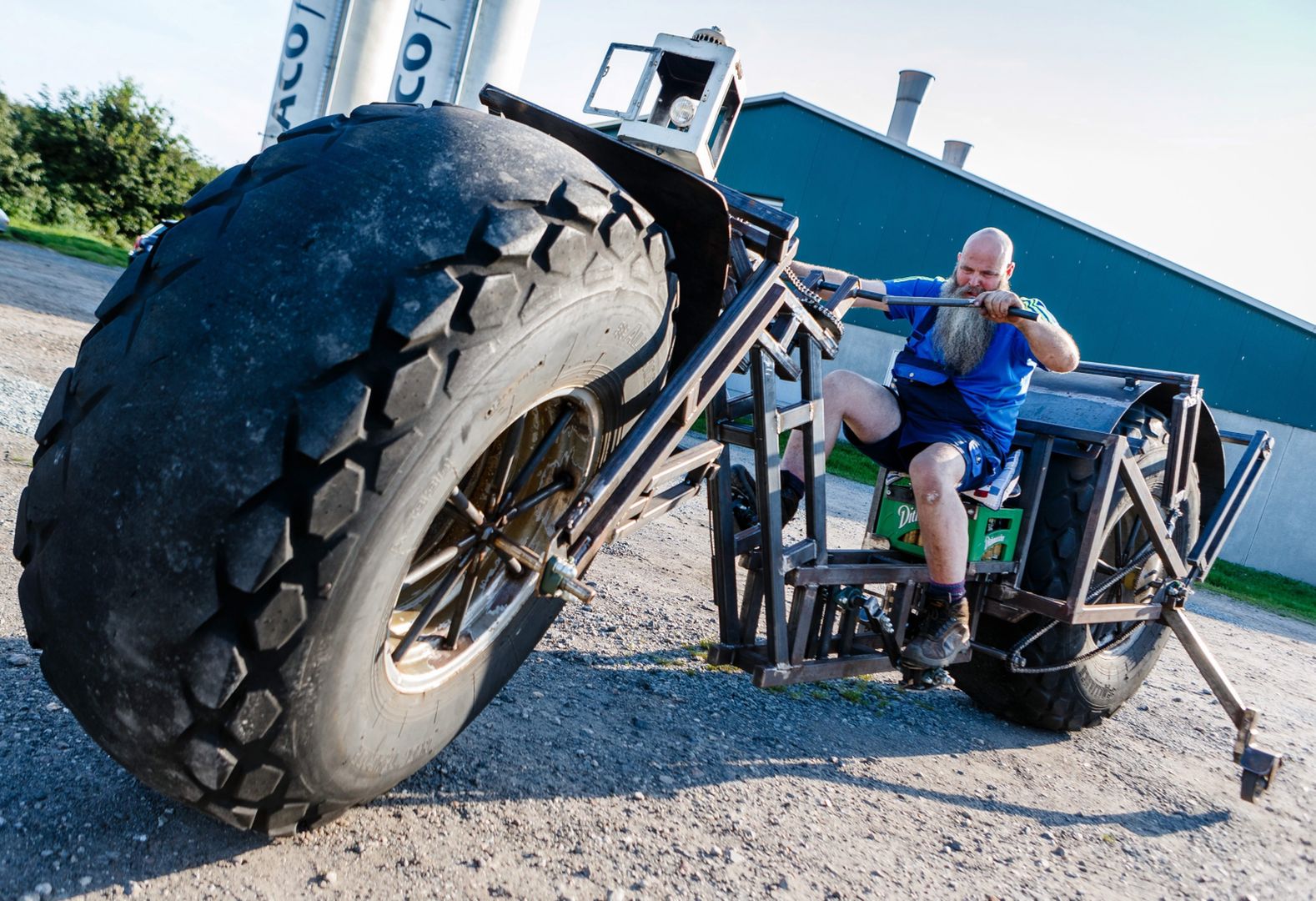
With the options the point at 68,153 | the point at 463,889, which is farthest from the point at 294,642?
the point at 68,153

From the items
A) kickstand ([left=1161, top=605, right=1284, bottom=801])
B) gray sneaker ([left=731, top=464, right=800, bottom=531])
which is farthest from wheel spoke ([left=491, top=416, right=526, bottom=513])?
kickstand ([left=1161, top=605, right=1284, bottom=801])

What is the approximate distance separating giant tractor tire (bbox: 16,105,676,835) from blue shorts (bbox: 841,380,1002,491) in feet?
6.16

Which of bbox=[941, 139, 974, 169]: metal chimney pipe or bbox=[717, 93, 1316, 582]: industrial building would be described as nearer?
bbox=[717, 93, 1316, 582]: industrial building

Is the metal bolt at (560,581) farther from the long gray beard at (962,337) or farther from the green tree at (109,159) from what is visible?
the green tree at (109,159)

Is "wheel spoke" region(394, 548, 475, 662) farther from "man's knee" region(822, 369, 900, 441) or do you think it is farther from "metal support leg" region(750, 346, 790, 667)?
"man's knee" region(822, 369, 900, 441)

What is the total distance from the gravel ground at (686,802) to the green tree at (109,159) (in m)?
24.8

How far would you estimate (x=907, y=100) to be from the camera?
22.9 m

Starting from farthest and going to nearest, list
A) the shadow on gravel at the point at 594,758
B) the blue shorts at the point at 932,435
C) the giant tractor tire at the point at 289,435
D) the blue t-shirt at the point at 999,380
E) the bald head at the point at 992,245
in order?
the bald head at the point at 992,245 → the blue t-shirt at the point at 999,380 → the blue shorts at the point at 932,435 → the shadow on gravel at the point at 594,758 → the giant tractor tire at the point at 289,435

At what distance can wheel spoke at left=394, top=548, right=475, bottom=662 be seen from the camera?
1.95 m

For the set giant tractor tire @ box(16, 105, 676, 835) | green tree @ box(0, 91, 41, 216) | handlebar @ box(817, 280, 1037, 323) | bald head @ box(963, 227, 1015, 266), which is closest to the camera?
giant tractor tire @ box(16, 105, 676, 835)

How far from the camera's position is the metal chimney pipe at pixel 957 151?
75.4 feet

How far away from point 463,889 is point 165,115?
30218mm

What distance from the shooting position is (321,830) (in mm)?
1925

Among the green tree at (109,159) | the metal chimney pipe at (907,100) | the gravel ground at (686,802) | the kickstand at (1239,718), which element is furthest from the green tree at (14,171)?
the kickstand at (1239,718)
